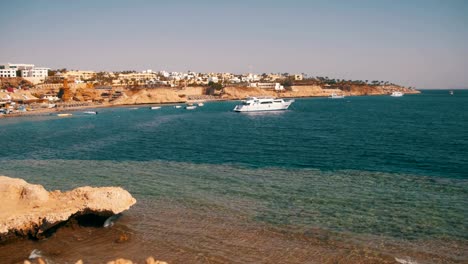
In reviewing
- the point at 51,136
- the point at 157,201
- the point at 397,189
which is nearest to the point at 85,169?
the point at 157,201

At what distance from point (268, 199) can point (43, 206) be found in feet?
37.4

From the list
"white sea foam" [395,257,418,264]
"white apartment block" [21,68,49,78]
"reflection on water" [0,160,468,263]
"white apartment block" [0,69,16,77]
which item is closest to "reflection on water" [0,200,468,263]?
"reflection on water" [0,160,468,263]

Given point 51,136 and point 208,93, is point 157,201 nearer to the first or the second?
point 51,136

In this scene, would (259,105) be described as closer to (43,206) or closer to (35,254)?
(43,206)

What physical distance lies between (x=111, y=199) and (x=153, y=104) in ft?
449

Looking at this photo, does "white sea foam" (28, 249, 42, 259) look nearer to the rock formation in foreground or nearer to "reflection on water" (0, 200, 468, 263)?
"reflection on water" (0, 200, 468, 263)

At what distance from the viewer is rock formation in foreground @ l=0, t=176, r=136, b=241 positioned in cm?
1498

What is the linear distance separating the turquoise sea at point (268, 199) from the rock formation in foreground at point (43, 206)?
73 cm

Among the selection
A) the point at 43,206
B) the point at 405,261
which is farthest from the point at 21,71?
the point at 405,261

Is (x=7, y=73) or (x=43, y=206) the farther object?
(x=7, y=73)

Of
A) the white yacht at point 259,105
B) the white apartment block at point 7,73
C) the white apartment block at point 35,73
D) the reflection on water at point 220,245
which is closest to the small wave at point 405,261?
the reflection on water at point 220,245

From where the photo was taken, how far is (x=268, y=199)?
830 inches

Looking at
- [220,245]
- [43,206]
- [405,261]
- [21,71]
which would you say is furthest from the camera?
[21,71]

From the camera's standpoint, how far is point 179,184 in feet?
80.9
